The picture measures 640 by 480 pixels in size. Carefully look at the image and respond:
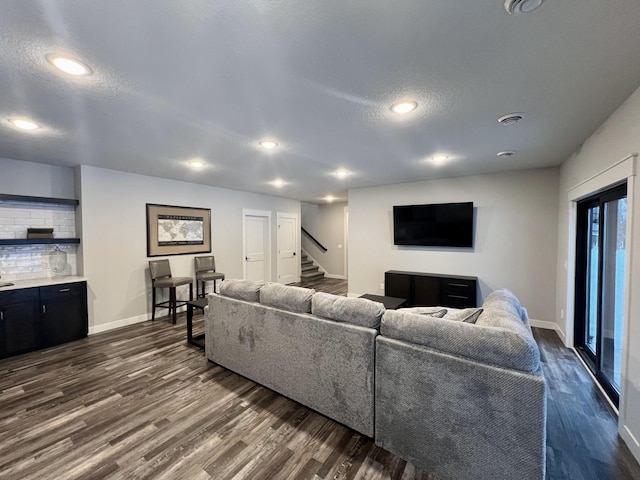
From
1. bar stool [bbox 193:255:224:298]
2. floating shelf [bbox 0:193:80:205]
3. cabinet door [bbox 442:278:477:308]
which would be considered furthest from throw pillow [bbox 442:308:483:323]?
floating shelf [bbox 0:193:80:205]

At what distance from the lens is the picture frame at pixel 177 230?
4.64 m

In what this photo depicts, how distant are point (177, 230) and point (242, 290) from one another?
2954 millimetres

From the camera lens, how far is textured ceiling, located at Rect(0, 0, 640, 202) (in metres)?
1.22

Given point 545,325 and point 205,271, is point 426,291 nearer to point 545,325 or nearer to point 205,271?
point 545,325

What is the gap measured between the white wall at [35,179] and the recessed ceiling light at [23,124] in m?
1.66

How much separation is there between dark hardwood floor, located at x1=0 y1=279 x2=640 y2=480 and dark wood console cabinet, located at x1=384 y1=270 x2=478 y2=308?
144 centimetres

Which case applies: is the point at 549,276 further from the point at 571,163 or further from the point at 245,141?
the point at 245,141

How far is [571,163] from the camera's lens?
339cm

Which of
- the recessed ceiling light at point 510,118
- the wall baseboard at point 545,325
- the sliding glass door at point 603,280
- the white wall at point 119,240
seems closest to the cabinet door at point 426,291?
the wall baseboard at point 545,325

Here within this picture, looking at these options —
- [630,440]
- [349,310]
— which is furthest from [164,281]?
[630,440]

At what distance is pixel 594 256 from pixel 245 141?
400 cm

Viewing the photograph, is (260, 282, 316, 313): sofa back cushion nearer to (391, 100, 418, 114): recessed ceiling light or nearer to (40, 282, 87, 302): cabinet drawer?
(391, 100, 418, 114): recessed ceiling light

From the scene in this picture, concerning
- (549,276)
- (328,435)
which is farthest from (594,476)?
(549,276)

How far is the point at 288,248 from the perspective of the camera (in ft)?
24.8
